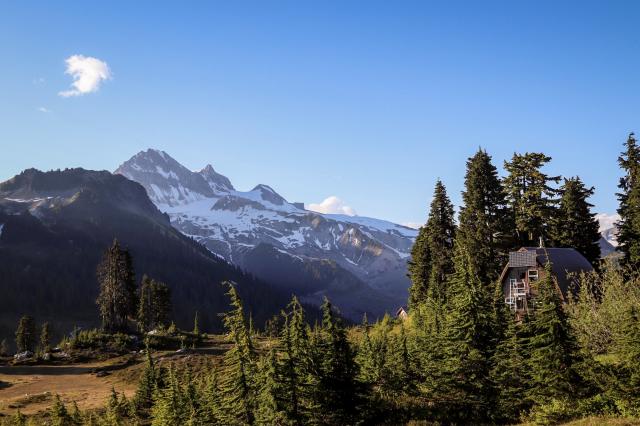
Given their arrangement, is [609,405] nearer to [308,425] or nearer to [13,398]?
[308,425]

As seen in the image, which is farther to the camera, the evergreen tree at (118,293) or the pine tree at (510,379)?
the evergreen tree at (118,293)

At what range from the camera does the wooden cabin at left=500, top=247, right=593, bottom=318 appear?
5175 cm

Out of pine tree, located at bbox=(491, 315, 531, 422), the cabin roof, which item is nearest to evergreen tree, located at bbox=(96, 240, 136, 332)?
the cabin roof

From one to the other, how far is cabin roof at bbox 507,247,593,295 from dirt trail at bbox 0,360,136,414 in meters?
43.5

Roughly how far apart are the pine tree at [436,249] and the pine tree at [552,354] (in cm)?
2888

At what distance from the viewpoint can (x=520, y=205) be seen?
60156 mm

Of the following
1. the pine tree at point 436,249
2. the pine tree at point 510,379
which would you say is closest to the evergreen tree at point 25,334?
the pine tree at point 436,249

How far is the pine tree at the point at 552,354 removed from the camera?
96.5 feet

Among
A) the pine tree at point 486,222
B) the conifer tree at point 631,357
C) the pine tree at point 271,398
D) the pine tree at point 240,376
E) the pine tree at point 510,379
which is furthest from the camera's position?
the pine tree at point 486,222

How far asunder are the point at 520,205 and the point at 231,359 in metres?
44.4

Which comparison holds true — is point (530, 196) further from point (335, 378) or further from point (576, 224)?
point (335, 378)

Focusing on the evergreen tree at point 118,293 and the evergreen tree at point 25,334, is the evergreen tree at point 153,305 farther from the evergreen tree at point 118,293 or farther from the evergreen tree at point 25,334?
the evergreen tree at point 25,334

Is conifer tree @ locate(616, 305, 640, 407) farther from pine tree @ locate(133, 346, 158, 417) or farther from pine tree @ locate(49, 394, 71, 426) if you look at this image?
pine tree @ locate(133, 346, 158, 417)

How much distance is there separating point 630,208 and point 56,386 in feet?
241
